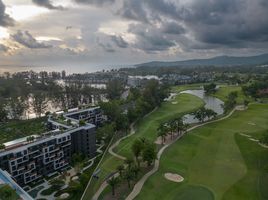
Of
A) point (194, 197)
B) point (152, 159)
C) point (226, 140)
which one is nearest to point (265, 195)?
point (194, 197)

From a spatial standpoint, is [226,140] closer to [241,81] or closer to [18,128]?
[18,128]

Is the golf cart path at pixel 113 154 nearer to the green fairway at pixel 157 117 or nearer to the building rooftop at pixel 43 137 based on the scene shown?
the green fairway at pixel 157 117

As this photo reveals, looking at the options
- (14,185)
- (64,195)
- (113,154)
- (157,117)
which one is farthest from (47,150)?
(157,117)

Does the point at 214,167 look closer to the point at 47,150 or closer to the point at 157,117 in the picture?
the point at 47,150

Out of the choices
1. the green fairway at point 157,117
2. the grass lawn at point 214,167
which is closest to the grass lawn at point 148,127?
the green fairway at point 157,117

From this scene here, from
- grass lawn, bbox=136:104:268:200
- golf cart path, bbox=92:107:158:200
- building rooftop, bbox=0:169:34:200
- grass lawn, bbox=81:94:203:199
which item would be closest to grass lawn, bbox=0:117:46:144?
golf cart path, bbox=92:107:158:200

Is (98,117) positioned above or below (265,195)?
above

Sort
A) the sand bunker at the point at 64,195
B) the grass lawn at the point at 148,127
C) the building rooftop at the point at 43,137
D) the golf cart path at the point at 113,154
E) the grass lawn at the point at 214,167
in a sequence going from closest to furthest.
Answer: the grass lawn at the point at 214,167 → the golf cart path at the point at 113,154 → the sand bunker at the point at 64,195 → the building rooftop at the point at 43,137 → the grass lawn at the point at 148,127
